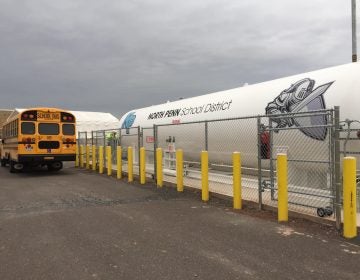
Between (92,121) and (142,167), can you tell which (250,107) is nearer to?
(142,167)

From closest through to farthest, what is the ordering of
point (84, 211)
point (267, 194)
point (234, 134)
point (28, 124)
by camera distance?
point (84, 211) → point (267, 194) → point (234, 134) → point (28, 124)

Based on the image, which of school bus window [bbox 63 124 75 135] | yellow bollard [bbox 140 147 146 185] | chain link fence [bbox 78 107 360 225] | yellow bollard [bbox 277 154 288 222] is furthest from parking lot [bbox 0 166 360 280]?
school bus window [bbox 63 124 75 135]

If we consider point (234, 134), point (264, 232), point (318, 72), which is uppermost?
point (318, 72)

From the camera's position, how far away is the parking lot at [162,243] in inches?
194

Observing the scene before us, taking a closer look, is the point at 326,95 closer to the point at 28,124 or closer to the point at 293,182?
the point at 293,182

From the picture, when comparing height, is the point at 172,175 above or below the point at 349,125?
below

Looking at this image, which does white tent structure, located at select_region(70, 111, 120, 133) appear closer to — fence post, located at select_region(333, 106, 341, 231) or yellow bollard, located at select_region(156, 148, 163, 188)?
yellow bollard, located at select_region(156, 148, 163, 188)

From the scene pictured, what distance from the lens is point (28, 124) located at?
16.9 metres

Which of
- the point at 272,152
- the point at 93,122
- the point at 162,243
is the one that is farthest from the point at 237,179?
the point at 93,122

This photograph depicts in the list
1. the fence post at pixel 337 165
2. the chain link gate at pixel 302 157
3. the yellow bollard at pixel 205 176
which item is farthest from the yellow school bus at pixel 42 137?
the fence post at pixel 337 165

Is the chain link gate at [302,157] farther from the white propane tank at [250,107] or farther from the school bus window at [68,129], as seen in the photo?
the school bus window at [68,129]

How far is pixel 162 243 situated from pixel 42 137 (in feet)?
40.7

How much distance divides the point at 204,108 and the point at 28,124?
836 cm

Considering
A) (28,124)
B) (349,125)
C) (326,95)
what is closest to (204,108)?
(326,95)
